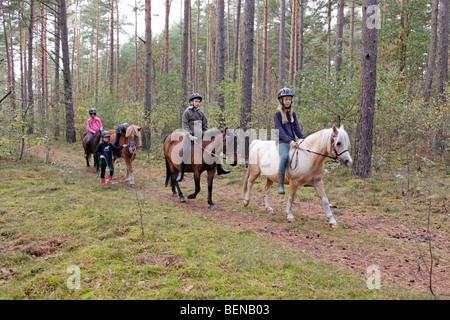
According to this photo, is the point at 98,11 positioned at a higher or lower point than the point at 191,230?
higher

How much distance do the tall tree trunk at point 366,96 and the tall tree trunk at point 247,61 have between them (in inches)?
152

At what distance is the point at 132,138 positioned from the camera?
29.5ft

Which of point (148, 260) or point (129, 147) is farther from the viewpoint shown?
point (129, 147)

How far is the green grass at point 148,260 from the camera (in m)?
2.96

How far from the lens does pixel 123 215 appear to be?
5430 mm

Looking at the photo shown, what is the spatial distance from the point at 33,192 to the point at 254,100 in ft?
31.5

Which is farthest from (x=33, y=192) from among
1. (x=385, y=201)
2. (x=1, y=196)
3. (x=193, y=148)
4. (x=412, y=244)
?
(x=385, y=201)

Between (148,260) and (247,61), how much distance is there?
8985 millimetres

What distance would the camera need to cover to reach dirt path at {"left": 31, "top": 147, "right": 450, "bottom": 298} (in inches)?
149

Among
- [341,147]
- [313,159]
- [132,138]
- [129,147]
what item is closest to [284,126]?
[313,159]

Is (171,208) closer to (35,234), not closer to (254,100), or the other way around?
(35,234)

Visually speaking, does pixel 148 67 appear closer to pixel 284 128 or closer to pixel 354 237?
pixel 284 128

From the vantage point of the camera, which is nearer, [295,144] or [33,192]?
[295,144]

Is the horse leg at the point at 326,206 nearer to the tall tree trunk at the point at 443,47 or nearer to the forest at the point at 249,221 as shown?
the forest at the point at 249,221
